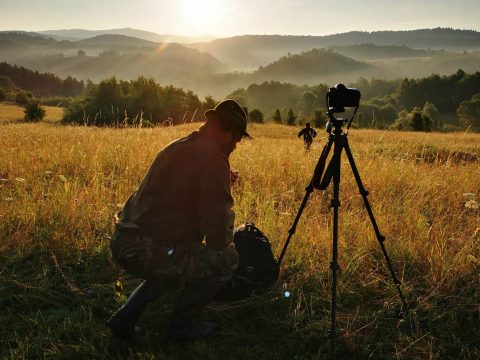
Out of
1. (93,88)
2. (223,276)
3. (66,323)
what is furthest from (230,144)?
(93,88)

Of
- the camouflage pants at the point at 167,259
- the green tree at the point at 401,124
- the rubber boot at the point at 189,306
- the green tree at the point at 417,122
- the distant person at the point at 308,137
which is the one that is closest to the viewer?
the camouflage pants at the point at 167,259

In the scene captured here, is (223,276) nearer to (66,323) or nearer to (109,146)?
(66,323)

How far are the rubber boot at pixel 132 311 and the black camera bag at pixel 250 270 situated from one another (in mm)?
946

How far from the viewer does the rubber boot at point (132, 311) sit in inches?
130

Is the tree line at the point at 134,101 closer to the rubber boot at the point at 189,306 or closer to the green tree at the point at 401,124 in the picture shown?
the green tree at the point at 401,124

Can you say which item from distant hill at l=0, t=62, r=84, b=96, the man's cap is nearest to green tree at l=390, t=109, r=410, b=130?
the man's cap

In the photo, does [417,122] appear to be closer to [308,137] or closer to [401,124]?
[401,124]

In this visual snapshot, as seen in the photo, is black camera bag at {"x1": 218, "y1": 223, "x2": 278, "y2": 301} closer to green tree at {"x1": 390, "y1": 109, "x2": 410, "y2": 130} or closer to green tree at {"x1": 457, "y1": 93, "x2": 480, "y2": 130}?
green tree at {"x1": 390, "y1": 109, "x2": 410, "y2": 130}

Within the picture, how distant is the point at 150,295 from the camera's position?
3.32 metres

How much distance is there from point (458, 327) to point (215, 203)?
2.67m

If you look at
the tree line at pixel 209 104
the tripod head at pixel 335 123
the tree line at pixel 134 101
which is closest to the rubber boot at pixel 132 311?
the tripod head at pixel 335 123

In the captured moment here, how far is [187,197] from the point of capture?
3.09 metres

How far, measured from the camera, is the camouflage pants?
3084mm

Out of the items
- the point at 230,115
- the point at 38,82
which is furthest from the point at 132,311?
the point at 38,82
